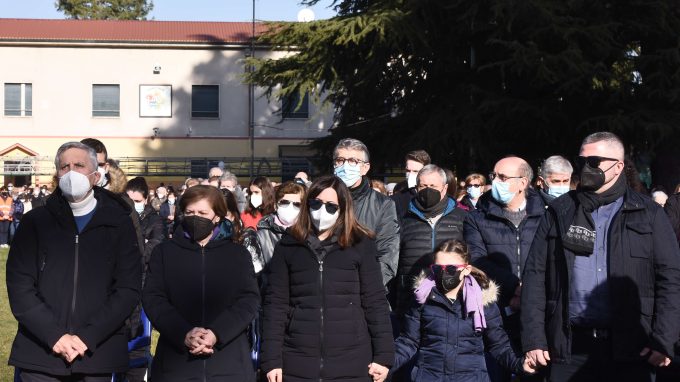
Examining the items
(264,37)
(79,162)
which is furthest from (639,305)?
(264,37)

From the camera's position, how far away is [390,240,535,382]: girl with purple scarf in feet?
22.2

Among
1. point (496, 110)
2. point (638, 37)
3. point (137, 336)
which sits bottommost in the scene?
point (137, 336)

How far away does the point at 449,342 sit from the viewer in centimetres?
679

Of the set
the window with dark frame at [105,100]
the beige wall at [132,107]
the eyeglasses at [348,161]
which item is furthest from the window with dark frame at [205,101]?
the eyeglasses at [348,161]

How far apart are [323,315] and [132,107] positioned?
1902 inches

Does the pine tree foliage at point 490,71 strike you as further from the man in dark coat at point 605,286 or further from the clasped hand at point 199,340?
the clasped hand at point 199,340

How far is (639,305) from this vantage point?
18.8 ft

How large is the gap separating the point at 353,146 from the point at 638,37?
16484mm

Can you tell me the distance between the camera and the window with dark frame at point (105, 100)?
5256 centimetres

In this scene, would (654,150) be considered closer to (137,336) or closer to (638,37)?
(638,37)

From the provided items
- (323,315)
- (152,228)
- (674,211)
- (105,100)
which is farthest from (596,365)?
(105,100)

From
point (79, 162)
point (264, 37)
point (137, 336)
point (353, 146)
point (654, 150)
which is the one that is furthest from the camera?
point (264, 37)

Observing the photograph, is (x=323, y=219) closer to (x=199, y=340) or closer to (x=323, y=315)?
(x=323, y=315)

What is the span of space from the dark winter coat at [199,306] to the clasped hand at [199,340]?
38 mm
